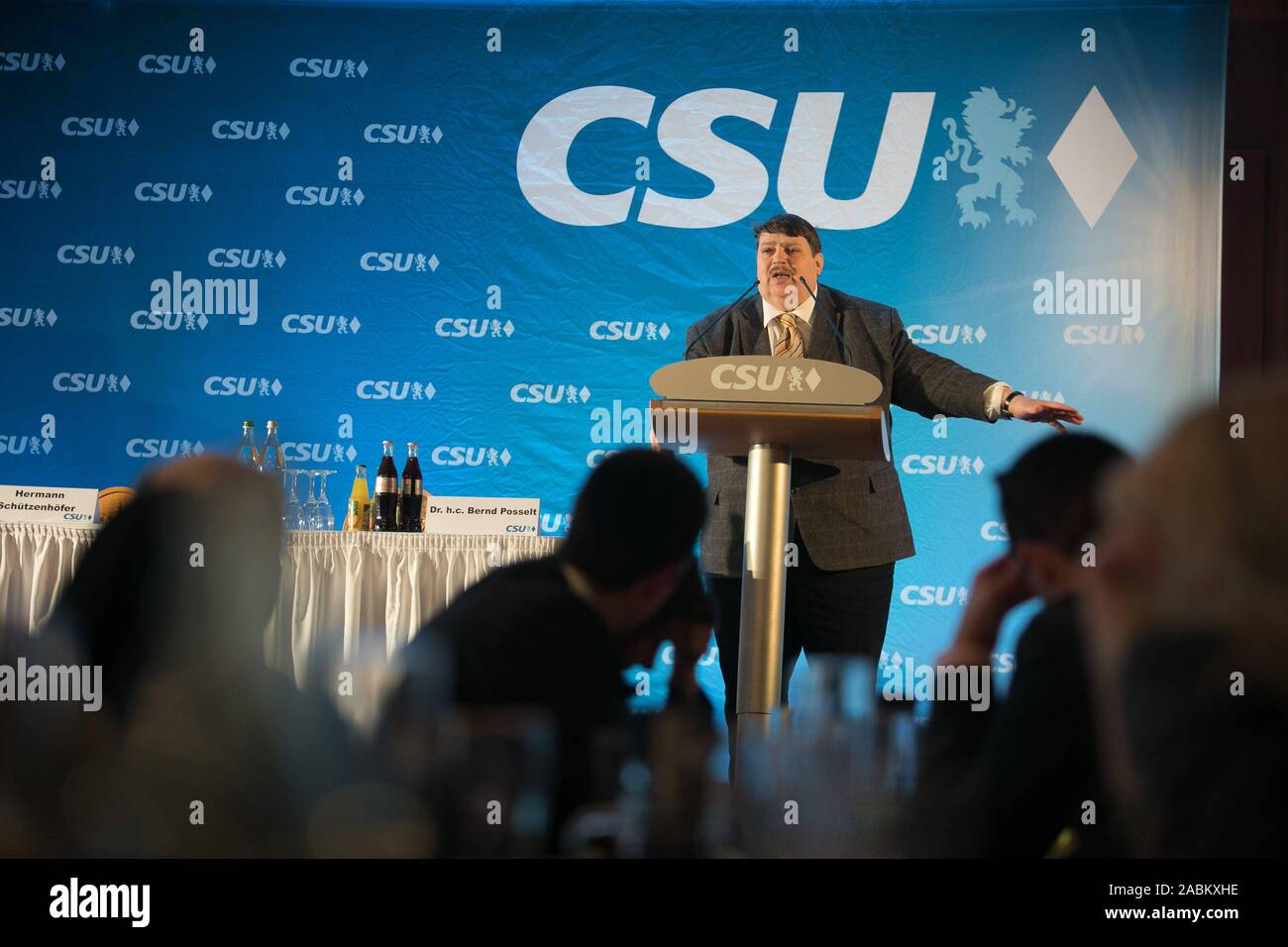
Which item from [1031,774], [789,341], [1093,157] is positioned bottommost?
[1031,774]

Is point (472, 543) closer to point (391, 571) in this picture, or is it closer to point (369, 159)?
point (391, 571)

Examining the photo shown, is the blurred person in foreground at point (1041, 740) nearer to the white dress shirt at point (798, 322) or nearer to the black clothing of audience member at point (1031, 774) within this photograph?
the black clothing of audience member at point (1031, 774)

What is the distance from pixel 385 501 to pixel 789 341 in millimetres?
1427

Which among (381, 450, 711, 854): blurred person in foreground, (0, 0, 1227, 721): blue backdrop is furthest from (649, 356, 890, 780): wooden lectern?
(0, 0, 1227, 721): blue backdrop

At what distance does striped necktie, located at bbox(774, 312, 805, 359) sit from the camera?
2.46m

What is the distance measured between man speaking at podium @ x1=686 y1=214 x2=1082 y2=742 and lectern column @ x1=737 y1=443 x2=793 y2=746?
34cm

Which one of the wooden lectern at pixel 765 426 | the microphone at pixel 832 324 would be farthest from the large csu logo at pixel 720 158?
the wooden lectern at pixel 765 426

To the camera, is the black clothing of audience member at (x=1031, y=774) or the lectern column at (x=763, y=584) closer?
the black clothing of audience member at (x=1031, y=774)

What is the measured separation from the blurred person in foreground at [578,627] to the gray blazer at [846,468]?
75 centimetres

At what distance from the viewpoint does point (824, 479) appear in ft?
7.71

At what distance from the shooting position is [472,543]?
2926 millimetres

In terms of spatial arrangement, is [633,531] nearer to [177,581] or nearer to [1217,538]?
[177,581]

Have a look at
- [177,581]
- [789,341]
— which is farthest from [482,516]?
[177,581]

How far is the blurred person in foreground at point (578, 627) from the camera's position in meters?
1.23
